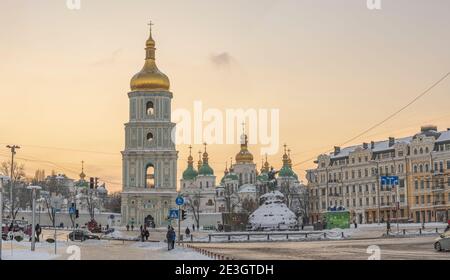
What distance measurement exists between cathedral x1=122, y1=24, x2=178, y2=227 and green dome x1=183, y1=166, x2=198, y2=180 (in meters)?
53.2

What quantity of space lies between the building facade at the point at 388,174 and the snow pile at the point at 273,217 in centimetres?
2845

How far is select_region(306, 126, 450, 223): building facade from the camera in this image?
10031cm

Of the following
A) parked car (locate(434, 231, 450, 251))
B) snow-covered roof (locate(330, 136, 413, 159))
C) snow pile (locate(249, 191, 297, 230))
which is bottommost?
parked car (locate(434, 231, 450, 251))

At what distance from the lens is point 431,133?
10375 centimetres

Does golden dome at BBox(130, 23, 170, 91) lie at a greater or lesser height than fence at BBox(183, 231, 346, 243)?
greater

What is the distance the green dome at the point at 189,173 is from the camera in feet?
553

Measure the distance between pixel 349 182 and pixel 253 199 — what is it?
32278mm

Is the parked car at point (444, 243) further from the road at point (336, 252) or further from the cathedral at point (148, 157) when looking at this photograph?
the cathedral at point (148, 157)

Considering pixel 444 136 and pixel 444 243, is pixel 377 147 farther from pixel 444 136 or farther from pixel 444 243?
pixel 444 243

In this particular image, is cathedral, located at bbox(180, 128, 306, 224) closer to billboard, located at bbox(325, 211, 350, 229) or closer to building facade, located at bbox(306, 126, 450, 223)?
building facade, located at bbox(306, 126, 450, 223)

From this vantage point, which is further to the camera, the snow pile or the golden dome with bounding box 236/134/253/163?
the golden dome with bounding box 236/134/253/163

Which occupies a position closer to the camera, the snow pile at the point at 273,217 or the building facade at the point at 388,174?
the snow pile at the point at 273,217

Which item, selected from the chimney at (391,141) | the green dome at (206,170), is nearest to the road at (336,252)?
the chimney at (391,141)

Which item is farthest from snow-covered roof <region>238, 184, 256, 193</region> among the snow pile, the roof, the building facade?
the snow pile
